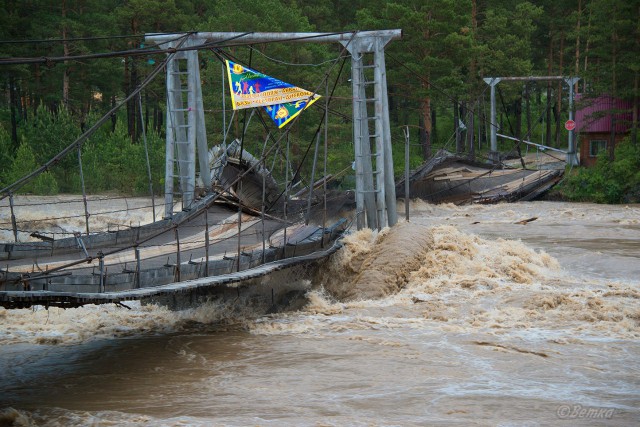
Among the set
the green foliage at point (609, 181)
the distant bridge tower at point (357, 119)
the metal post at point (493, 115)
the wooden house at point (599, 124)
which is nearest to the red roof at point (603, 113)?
the wooden house at point (599, 124)

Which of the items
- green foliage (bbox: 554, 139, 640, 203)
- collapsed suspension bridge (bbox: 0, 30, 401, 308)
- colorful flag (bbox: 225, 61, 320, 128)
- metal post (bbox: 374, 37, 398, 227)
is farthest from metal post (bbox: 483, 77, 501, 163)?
colorful flag (bbox: 225, 61, 320, 128)

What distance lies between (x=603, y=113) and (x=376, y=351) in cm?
2822

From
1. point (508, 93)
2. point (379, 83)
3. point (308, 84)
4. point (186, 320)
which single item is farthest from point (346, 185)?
point (186, 320)

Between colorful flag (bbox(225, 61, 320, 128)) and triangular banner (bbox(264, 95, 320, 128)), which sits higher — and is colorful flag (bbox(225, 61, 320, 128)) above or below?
above

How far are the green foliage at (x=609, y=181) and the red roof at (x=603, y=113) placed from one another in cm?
153

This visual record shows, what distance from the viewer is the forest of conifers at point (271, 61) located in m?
38.2

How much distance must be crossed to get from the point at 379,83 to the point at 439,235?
349cm

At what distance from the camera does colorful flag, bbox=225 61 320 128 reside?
651 inches

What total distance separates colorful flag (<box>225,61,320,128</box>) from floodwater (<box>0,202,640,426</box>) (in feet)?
9.73

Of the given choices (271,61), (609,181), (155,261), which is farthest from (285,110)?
(609,181)

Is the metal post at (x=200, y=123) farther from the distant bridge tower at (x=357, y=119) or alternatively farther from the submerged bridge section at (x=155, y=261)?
the submerged bridge section at (x=155, y=261)

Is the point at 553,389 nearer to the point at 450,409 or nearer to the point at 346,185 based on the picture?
the point at 450,409

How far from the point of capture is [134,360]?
502 inches

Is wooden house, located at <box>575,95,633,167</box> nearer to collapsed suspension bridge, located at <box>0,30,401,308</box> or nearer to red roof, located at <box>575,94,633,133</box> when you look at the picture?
red roof, located at <box>575,94,633,133</box>
